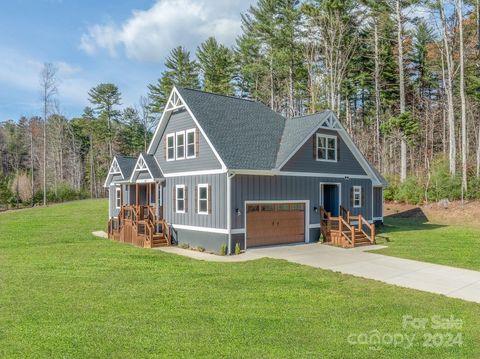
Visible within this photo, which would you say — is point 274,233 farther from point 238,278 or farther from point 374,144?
point 374,144

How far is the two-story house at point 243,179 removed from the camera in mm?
14891

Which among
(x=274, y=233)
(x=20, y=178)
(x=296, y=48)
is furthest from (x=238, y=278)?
(x=20, y=178)

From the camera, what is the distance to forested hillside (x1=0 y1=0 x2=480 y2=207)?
101ft

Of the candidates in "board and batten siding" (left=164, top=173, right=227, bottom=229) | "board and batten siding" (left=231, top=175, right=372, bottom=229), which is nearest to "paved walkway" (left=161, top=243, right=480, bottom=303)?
"board and batten siding" (left=164, top=173, right=227, bottom=229)

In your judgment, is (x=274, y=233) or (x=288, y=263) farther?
(x=274, y=233)

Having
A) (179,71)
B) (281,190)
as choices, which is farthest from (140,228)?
(179,71)

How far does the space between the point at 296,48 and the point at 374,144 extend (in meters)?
14.2

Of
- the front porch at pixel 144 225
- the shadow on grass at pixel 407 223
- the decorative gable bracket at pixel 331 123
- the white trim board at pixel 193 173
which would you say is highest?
the decorative gable bracket at pixel 331 123

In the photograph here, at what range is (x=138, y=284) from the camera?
9.17m

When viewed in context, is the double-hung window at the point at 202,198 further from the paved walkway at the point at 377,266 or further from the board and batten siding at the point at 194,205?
the paved walkway at the point at 377,266

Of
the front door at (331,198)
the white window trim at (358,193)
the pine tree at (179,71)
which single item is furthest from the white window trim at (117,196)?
the pine tree at (179,71)

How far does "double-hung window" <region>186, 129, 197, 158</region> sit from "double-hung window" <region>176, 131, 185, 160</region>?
0.43m

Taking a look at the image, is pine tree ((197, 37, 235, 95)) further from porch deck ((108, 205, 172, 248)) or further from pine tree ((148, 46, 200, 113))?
porch deck ((108, 205, 172, 248))

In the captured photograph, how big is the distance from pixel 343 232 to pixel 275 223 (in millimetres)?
3017
